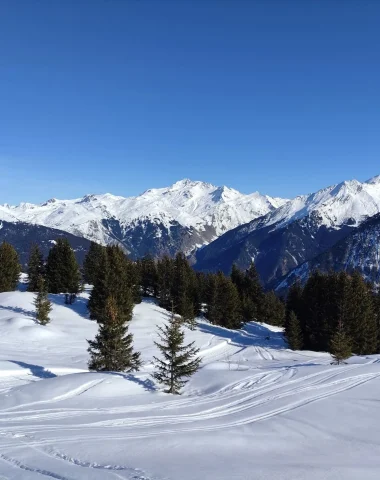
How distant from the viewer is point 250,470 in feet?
36.8

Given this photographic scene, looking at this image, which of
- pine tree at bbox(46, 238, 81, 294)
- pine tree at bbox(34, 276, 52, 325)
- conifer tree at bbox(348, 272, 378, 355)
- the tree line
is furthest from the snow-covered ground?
pine tree at bbox(46, 238, 81, 294)

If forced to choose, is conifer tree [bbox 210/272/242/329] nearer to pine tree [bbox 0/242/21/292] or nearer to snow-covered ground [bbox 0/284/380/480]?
pine tree [bbox 0/242/21/292]

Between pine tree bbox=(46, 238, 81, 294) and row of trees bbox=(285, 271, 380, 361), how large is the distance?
105 ft

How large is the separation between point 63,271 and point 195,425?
50.4 meters

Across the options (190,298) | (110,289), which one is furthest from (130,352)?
(190,298)

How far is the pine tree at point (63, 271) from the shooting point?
6175cm

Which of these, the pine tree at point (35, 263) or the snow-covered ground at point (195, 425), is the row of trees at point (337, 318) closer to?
the snow-covered ground at point (195, 425)

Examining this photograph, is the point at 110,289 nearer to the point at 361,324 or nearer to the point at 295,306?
the point at 295,306

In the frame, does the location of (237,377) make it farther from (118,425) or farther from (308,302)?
(308,302)

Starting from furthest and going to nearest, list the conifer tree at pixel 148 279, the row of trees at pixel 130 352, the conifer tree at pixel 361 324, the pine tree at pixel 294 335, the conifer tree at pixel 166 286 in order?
1. the conifer tree at pixel 148 279
2. the conifer tree at pixel 166 286
3. the pine tree at pixel 294 335
4. the conifer tree at pixel 361 324
5. the row of trees at pixel 130 352

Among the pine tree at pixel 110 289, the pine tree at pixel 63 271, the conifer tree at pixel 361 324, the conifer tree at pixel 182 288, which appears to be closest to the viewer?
the conifer tree at pixel 361 324

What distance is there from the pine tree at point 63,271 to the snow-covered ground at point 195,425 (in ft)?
97.4

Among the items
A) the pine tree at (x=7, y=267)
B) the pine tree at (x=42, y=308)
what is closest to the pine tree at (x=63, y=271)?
the pine tree at (x=7, y=267)

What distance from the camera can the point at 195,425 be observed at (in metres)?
16.5
